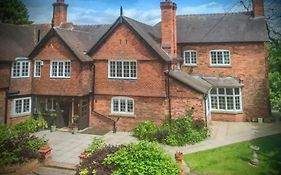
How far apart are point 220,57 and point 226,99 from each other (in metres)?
2.63

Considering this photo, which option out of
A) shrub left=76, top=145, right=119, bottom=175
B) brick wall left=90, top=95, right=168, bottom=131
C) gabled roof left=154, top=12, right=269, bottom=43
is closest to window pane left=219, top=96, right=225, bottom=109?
gabled roof left=154, top=12, right=269, bottom=43

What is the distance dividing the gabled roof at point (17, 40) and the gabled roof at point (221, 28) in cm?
704

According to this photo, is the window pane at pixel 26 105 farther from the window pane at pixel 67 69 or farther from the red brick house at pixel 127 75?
the window pane at pixel 67 69

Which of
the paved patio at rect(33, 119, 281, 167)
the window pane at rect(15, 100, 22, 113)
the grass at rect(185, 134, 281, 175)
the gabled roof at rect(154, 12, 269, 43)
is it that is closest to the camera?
the grass at rect(185, 134, 281, 175)

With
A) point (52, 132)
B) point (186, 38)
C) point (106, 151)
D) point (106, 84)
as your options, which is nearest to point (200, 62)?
point (186, 38)

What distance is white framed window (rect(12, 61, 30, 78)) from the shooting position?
508 inches

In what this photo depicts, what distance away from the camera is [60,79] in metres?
13.7

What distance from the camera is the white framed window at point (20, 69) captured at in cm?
1291

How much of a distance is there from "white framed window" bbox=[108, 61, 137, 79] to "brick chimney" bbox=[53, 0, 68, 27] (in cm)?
557

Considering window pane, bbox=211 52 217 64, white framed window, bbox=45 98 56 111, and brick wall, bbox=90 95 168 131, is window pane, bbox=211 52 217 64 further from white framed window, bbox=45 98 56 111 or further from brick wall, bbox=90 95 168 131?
white framed window, bbox=45 98 56 111

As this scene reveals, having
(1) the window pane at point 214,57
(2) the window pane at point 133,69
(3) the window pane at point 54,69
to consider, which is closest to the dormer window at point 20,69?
(3) the window pane at point 54,69

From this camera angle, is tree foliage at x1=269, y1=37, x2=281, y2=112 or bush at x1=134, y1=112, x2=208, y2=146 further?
bush at x1=134, y1=112, x2=208, y2=146

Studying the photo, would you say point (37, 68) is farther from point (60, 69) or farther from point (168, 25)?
point (168, 25)

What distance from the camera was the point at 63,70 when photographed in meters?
13.7
